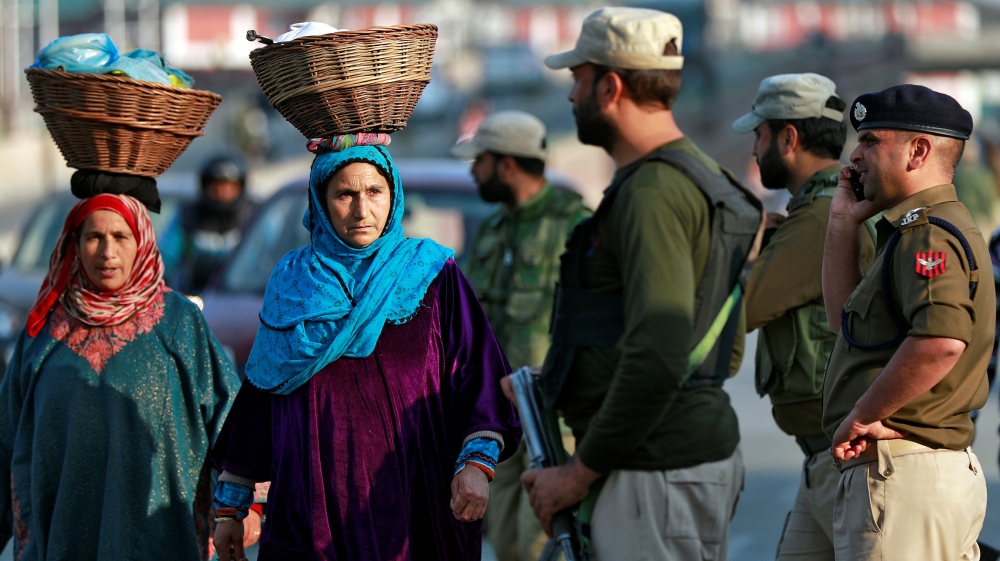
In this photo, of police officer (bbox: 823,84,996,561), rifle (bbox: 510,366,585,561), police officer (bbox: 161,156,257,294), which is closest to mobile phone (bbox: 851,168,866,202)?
police officer (bbox: 823,84,996,561)

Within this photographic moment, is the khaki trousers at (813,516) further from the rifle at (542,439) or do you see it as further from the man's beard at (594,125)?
the man's beard at (594,125)

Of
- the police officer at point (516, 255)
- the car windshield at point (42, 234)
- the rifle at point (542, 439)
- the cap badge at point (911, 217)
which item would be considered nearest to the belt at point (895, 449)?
the cap badge at point (911, 217)

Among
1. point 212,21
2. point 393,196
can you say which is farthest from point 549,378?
point 212,21

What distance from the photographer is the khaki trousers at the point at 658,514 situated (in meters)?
3.74

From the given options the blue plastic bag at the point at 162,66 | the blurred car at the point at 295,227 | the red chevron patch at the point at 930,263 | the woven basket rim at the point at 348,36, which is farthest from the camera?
the blurred car at the point at 295,227

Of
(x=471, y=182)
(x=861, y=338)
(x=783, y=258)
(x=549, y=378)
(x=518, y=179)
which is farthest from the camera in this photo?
(x=471, y=182)

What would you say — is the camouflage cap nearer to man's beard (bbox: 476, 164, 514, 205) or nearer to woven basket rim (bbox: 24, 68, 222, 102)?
man's beard (bbox: 476, 164, 514, 205)

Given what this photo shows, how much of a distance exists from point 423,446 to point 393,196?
0.68 metres

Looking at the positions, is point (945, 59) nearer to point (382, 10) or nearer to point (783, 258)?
point (382, 10)

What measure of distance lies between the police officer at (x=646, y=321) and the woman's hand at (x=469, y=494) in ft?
1.27

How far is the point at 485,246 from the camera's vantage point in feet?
20.1

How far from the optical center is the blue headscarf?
3488mm

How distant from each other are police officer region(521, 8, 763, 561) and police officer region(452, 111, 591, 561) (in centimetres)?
165

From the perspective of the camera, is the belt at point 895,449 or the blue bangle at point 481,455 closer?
the belt at point 895,449
